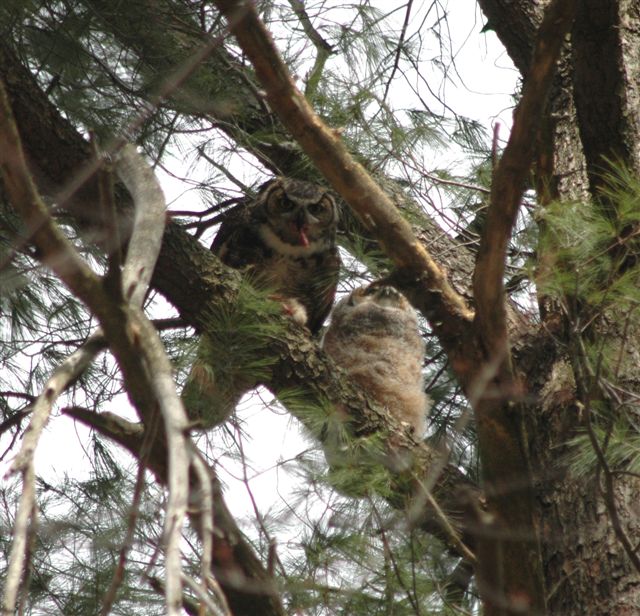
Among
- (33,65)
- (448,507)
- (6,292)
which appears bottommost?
(448,507)

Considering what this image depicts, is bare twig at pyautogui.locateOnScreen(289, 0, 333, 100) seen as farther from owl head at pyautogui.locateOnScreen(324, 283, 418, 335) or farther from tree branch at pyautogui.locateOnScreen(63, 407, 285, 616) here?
tree branch at pyautogui.locateOnScreen(63, 407, 285, 616)

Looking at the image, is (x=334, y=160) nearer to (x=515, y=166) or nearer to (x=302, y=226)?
(x=515, y=166)

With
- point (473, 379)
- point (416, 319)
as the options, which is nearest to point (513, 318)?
point (416, 319)

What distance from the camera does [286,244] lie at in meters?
3.46

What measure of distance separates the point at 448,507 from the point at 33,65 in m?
1.64

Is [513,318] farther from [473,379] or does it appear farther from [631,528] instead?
[473,379]

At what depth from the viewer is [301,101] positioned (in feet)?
6.27

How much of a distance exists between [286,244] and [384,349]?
20.8 inches

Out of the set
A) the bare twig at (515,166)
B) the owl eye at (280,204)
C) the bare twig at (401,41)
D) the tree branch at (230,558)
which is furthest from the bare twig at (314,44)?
the tree branch at (230,558)

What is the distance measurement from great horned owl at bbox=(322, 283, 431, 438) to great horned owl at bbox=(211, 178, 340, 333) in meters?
0.12

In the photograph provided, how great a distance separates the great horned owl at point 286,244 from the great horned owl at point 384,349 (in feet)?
0.40

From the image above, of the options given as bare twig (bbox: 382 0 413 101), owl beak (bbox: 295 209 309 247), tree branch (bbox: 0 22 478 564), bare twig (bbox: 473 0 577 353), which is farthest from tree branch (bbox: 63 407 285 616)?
bare twig (bbox: 382 0 413 101)

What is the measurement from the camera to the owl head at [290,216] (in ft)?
11.2

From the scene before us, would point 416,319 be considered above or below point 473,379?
above
